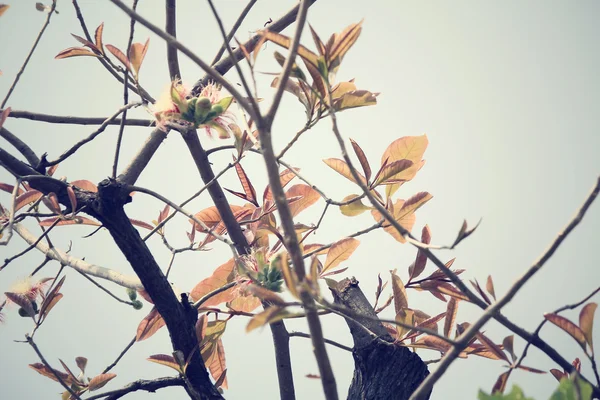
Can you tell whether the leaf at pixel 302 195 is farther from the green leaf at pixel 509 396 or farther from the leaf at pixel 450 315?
the green leaf at pixel 509 396

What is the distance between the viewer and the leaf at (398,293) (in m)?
1.04

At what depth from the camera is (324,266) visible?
3.59 ft

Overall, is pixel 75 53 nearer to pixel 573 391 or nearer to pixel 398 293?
pixel 398 293

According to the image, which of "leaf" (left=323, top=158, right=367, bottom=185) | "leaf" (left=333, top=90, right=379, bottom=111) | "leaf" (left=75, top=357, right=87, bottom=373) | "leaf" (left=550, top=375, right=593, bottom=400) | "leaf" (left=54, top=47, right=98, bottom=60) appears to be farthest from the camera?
"leaf" (left=75, top=357, right=87, bottom=373)

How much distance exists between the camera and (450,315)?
0.97 metres

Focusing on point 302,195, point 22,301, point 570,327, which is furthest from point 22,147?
point 570,327

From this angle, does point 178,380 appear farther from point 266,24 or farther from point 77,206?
point 266,24

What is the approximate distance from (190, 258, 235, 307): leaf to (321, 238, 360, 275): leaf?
0.21m

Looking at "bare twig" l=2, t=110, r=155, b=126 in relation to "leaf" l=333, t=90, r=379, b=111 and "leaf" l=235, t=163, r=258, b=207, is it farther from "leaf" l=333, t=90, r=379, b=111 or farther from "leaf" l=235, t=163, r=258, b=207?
"leaf" l=333, t=90, r=379, b=111

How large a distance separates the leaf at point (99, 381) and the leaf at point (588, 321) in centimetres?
95

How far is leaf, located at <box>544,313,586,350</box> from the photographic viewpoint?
2.25ft

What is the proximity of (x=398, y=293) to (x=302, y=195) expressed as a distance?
0.29 metres

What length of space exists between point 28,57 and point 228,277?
594 mm

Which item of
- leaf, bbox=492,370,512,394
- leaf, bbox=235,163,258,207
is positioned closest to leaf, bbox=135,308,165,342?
leaf, bbox=235,163,258,207
